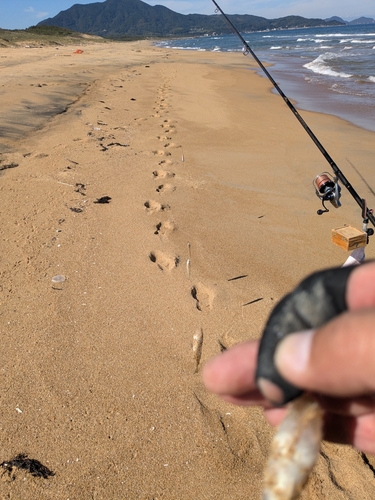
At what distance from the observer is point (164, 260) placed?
3471 millimetres

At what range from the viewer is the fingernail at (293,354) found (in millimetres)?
877

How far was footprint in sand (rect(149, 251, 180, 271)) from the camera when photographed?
133 inches

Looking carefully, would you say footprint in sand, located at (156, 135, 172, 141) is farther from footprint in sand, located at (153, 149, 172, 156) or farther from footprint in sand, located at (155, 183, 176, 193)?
footprint in sand, located at (155, 183, 176, 193)

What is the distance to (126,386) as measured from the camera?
2.28 metres

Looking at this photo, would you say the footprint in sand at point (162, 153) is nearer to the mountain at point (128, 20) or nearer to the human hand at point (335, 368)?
the human hand at point (335, 368)

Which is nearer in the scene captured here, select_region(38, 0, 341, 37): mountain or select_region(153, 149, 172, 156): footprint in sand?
select_region(153, 149, 172, 156): footprint in sand

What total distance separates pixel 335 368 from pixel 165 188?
4.20 metres

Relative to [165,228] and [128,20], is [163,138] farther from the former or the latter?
[128,20]

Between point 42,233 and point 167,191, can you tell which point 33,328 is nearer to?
point 42,233

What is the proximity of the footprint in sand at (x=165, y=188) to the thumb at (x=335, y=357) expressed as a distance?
13.1 feet

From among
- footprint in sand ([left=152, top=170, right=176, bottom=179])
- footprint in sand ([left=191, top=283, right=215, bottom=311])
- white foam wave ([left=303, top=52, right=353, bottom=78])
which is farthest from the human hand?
white foam wave ([left=303, top=52, right=353, bottom=78])

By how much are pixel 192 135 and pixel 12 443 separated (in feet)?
19.8

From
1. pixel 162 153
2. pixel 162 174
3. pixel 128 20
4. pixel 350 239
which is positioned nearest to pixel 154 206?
pixel 162 174

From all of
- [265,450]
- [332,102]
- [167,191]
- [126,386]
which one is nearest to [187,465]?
[265,450]
